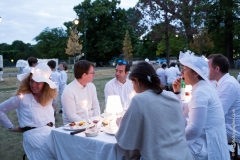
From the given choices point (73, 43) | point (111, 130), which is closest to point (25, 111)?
point (111, 130)

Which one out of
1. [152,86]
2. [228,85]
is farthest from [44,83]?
[228,85]

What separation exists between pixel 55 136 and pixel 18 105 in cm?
76

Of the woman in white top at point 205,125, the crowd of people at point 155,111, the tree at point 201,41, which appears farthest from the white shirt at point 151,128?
the tree at point 201,41

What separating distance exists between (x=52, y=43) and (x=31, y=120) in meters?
56.5

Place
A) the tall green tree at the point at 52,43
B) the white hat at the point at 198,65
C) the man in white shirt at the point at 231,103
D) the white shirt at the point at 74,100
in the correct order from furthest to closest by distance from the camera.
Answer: the tall green tree at the point at 52,43
the white shirt at the point at 74,100
the man in white shirt at the point at 231,103
the white hat at the point at 198,65

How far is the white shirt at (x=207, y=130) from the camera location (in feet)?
8.91

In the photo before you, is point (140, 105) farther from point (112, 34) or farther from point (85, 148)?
point (112, 34)

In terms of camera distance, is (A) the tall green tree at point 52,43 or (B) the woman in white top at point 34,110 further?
(A) the tall green tree at point 52,43

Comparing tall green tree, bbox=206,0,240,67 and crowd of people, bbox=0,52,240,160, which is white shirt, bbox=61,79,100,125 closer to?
crowd of people, bbox=0,52,240,160

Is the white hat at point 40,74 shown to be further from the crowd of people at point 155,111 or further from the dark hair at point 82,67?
the dark hair at point 82,67

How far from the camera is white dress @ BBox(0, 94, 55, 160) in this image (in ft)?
11.0

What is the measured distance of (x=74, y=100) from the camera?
405cm

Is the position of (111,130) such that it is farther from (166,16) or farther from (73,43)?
(73,43)

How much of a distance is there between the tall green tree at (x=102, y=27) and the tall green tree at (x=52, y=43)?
9.38m
